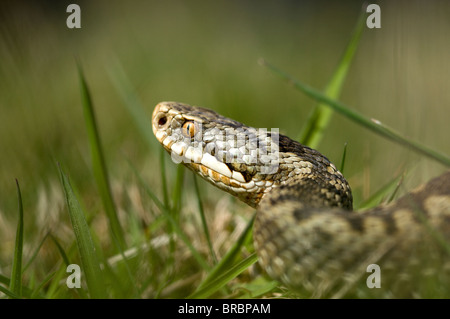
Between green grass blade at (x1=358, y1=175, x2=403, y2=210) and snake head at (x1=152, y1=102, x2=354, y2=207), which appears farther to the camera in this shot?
green grass blade at (x1=358, y1=175, x2=403, y2=210)

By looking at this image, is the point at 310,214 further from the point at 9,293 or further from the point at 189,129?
the point at 9,293

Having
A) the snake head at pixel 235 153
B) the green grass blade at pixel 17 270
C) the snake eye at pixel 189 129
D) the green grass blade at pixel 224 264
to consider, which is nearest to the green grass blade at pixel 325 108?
the snake head at pixel 235 153

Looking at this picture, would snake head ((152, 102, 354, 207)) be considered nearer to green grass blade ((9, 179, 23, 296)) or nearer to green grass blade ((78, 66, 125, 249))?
green grass blade ((78, 66, 125, 249))

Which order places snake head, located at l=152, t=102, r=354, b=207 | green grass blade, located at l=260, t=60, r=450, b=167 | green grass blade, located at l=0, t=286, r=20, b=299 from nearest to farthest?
green grass blade, located at l=0, t=286, r=20, b=299, green grass blade, located at l=260, t=60, r=450, b=167, snake head, located at l=152, t=102, r=354, b=207

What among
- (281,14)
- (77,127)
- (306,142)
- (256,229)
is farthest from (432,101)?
(281,14)

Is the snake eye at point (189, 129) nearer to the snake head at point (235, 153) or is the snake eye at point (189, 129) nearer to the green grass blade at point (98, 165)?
the snake head at point (235, 153)

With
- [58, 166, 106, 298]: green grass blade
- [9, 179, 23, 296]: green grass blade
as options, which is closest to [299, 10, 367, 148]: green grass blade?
[58, 166, 106, 298]: green grass blade
